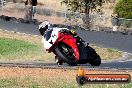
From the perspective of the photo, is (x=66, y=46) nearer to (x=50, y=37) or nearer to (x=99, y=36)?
(x=50, y=37)

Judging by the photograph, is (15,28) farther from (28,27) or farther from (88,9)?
(88,9)

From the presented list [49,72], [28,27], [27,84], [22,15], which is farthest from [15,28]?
[27,84]

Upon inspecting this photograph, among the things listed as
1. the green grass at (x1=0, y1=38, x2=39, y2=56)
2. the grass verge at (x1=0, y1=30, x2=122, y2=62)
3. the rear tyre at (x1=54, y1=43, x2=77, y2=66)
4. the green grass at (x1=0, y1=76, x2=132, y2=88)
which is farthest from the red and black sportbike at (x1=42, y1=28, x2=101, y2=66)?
the green grass at (x1=0, y1=38, x2=39, y2=56)

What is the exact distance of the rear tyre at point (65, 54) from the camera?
1988 centimetres

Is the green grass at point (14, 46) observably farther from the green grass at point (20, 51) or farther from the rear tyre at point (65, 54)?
the rear tyre at point (65, 54)

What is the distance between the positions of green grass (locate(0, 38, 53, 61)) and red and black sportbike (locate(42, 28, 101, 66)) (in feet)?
13.6

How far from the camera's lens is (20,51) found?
1052 inches

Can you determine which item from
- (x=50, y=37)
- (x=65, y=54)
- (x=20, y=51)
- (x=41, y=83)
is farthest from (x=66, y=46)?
(x=20, y=51)

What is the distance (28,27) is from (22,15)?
11.9 m

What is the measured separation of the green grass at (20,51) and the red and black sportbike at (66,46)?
4133 millimetres

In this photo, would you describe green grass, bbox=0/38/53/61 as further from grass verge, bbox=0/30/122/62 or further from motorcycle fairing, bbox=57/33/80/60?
motorcycle fairing, bbox=57/33/80/60

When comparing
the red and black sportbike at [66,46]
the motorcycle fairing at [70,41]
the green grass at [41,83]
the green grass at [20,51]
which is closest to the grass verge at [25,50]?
the green grass at [20,51]

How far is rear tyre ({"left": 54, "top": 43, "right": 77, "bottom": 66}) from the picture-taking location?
782 inches

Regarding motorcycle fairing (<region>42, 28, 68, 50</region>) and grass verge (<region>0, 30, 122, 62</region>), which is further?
grass verge (<region>0, 30, 122, 62</region>)
